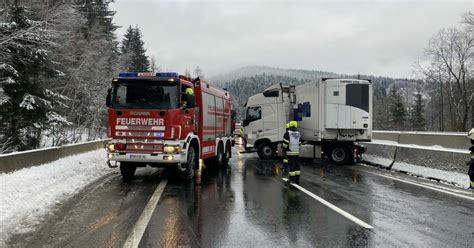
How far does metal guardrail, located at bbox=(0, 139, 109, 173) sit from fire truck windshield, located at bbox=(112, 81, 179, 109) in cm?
313

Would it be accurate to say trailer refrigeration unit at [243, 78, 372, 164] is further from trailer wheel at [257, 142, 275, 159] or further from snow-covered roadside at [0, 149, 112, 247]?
snow-covered roadside at [0, 149, 112, 247]

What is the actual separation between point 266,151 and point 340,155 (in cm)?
356

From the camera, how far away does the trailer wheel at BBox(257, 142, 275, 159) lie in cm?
1975

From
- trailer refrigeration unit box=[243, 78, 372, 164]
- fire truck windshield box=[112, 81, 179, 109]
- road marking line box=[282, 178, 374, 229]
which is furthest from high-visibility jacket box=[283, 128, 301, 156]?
trailer refrigeration unit box=[243, 78, 372, 164]

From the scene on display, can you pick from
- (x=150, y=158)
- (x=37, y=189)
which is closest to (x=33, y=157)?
(x=37, y=189)

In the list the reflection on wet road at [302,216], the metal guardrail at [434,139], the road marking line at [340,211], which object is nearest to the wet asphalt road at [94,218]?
the reflection on wet road at [302,216]

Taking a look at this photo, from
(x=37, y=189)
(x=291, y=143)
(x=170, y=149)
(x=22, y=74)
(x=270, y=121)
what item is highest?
(x=22, y=74)

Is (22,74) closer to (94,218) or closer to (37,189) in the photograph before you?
(37,189)

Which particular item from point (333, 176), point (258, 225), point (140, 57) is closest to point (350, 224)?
point (258, 225)

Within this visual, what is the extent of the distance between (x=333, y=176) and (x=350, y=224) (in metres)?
6.90

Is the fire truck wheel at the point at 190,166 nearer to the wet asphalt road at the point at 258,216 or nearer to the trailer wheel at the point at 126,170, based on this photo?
the wet asphalt road at the point at 258,216

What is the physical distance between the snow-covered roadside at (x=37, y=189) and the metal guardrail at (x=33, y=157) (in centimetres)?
20

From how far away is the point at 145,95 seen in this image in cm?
1128

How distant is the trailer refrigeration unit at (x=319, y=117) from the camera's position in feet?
56.9
